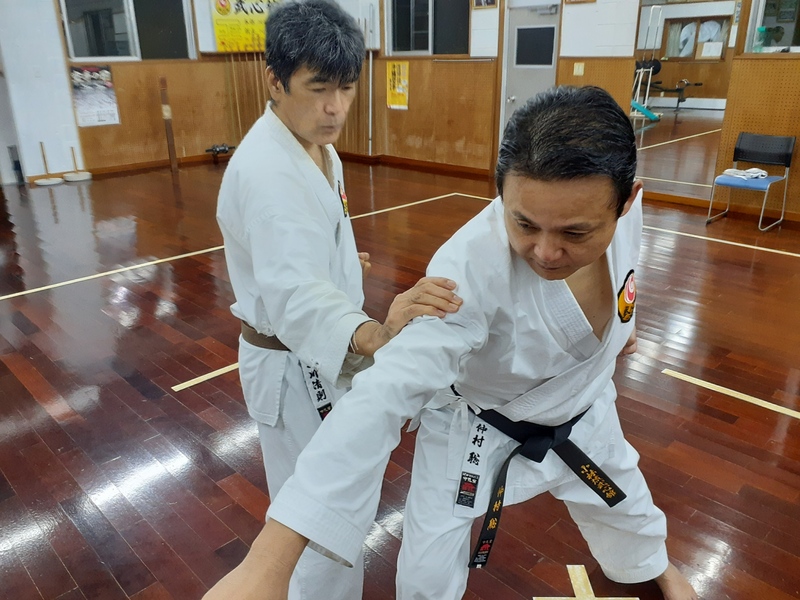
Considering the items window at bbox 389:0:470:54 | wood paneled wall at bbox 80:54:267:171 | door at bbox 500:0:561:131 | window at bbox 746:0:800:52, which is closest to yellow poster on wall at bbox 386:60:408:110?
window at bbox 389:0:470:54

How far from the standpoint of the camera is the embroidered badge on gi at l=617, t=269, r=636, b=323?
1230 mm

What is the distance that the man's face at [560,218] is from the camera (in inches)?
35.8

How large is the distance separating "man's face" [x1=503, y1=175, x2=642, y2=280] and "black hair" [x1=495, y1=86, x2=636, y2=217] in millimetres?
16

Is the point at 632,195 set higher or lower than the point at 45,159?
higher

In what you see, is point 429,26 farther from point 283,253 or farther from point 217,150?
point 283,253

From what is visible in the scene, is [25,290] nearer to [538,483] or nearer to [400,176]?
[538,483]

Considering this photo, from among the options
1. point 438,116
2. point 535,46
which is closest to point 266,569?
point 535,46

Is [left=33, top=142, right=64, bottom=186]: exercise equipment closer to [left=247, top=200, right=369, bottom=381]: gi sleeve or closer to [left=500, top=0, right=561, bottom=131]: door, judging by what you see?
[left=500, top=0, right=561, bottom=131]: door

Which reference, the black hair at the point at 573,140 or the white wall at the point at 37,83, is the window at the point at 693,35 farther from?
the black hair at the point at 573,140

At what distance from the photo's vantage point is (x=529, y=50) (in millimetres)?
7027

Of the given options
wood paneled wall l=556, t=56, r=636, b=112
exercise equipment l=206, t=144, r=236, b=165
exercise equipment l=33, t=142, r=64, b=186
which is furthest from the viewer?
exercise equipment l=206, t=144, r=236, b=165

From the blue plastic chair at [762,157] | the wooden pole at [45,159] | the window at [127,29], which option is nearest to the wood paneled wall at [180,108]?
the window at [127,29]

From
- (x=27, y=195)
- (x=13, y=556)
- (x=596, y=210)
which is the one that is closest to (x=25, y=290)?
(x=13, y=556)

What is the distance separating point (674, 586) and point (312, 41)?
169 cm
